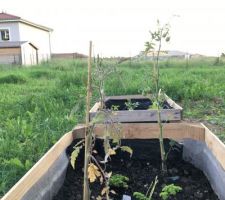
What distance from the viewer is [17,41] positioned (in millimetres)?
25266

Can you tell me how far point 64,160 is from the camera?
2689mm

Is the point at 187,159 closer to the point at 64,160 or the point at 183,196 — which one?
the point at 183,196

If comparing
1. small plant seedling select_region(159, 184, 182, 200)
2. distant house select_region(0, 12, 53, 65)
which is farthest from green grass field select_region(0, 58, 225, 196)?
distant house select_region(0, 12, 53, 65)

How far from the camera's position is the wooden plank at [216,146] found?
7.36 ft

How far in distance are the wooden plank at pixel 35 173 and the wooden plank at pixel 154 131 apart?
489mm

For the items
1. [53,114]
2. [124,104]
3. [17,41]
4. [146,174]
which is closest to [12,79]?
[124,104]

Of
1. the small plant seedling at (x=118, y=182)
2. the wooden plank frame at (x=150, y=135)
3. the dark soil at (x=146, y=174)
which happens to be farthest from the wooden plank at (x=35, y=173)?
the small plant seedling at (x=118, y=182)

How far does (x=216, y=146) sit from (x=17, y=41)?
24639 millimetres

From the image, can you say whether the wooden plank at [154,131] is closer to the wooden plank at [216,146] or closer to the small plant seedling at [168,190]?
the wooden plank at [216,146]

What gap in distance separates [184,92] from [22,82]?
5242 millimetres

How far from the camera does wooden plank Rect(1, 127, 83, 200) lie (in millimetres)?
1728

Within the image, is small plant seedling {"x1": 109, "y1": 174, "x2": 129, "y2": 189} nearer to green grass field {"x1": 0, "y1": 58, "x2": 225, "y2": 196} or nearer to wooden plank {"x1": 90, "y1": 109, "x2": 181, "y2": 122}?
green grass field {"x1": 0, "y1": 58, "x2": 225, "y2": 196}

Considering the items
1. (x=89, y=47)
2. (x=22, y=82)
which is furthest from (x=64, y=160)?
(x=22, y=82)

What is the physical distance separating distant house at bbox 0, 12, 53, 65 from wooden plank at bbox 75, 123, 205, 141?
19.4 meters
